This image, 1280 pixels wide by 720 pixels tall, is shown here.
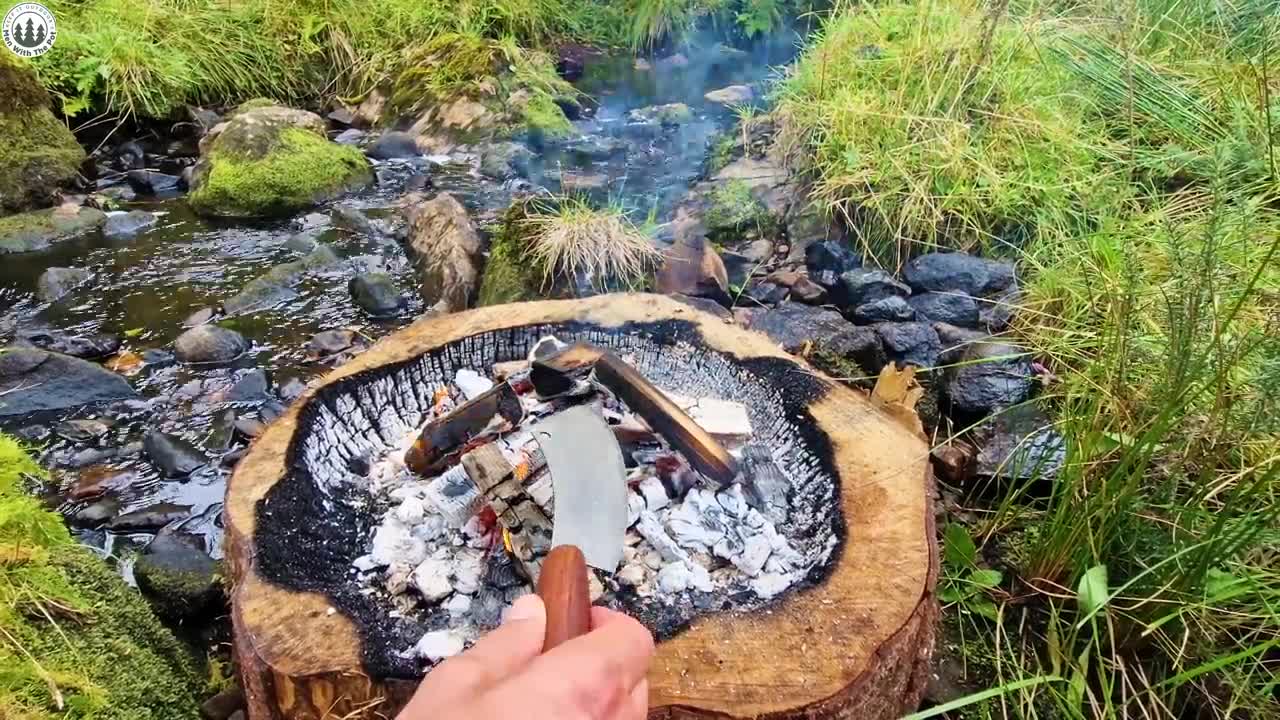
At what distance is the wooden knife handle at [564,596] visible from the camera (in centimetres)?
110

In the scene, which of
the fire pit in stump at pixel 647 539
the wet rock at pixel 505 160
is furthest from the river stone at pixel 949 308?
the wet rock at pixel 505 160

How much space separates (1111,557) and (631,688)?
1.50m

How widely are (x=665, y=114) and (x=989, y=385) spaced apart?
454 cm

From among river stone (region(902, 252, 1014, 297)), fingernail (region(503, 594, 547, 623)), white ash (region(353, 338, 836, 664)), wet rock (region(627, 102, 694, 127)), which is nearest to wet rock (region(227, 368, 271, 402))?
white ash (region(353, 338, 836, 664))

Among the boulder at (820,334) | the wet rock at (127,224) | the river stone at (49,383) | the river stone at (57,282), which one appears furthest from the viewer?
the wet rock at (127,224)

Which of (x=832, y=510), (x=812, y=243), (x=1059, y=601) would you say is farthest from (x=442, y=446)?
(x=812, y=243)

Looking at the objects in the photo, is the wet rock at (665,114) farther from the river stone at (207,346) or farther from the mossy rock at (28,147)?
the mossy rock at (28,147)

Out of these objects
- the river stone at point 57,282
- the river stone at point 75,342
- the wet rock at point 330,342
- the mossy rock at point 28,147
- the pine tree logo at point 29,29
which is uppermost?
the pine tree logo at point 29,29

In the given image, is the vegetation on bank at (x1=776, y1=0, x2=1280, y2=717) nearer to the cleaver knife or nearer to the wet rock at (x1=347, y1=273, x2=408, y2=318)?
the cleaver knife

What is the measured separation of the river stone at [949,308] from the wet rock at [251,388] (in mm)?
2960

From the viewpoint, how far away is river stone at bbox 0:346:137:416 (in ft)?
11.0

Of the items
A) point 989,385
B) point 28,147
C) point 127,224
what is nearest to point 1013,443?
point 989,385

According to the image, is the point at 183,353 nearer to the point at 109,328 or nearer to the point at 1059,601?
the point at 109,328

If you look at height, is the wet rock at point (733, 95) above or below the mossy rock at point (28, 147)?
below
